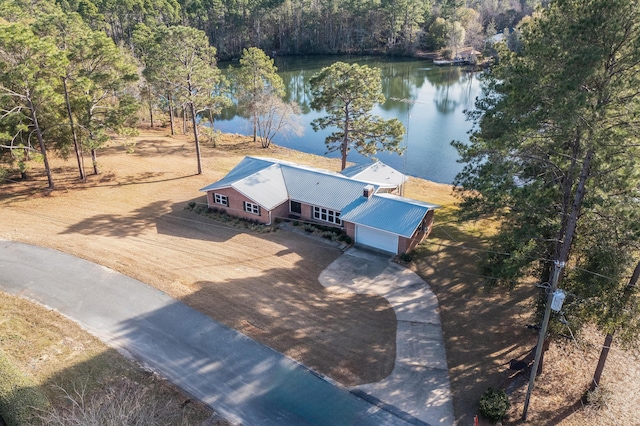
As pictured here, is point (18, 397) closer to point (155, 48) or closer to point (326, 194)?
point (326, 194)

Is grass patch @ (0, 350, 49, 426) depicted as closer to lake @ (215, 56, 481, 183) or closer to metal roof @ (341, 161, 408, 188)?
metal roof @ (341, 161, 408, 188)

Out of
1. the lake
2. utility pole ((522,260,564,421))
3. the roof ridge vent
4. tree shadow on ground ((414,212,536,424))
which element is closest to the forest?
the lake

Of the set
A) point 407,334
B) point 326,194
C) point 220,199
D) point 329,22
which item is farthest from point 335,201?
point 329,22

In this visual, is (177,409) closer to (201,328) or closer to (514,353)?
(201,328)

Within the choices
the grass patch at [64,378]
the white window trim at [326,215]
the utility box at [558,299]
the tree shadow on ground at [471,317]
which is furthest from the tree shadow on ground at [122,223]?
the utility box at [558,299]

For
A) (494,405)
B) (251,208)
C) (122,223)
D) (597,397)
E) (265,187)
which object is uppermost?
(265,187)

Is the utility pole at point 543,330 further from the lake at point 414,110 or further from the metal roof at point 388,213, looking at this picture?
the lake at point 414,110

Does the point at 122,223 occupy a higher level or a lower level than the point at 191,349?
higher

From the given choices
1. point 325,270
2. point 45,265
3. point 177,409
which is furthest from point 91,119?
point 177,409
